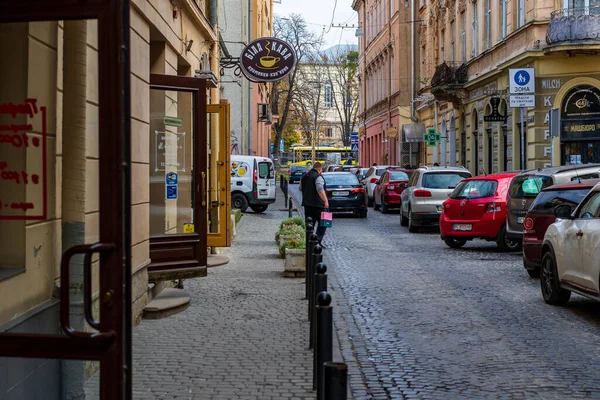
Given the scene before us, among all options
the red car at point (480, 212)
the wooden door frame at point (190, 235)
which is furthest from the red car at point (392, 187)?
the wooden door frame at point (190, 235)

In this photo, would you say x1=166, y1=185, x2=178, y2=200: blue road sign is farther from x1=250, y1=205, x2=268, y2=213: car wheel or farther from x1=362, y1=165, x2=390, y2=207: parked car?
x1=362, y1=165, x2=390, y2=207: parked car

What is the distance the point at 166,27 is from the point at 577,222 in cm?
579

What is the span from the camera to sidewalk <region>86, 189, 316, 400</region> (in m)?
6.77

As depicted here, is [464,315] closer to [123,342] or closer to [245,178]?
[123,342]

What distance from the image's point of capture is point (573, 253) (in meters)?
10.2

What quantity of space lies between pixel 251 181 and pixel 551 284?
784 inches

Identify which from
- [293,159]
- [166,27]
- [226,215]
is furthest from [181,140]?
[293,159]

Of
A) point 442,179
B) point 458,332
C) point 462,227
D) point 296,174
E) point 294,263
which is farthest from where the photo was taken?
point 296,174

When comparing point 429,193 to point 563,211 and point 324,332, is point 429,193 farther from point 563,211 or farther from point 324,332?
point 324,332

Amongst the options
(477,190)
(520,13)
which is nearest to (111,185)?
(477,190)

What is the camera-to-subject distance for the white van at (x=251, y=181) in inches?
1190

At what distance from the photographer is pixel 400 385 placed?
7090 millimetres

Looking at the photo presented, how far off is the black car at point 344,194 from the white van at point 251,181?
264 centimetres

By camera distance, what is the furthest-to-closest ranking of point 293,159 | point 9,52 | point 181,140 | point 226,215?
1. point 293,159
2. point 226,215
3. point 181,140
4. point 9,52
